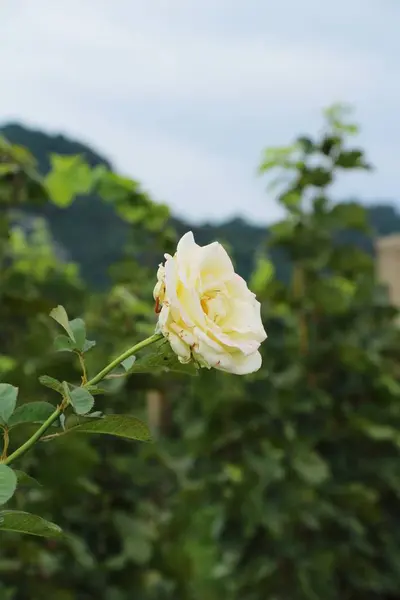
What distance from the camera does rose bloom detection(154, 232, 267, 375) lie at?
24.3 inches

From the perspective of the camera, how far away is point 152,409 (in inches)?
93.7

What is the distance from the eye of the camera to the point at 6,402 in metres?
0.66

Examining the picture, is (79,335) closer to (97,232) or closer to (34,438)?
(34,438)

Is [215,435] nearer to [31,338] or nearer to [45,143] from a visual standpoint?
[31,338]

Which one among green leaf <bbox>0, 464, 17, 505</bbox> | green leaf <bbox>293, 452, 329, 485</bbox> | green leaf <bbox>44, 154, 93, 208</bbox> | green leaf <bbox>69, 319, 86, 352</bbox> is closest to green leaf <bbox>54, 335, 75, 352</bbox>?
green leaf <bbox>69, 319, 86, 352</bbox>

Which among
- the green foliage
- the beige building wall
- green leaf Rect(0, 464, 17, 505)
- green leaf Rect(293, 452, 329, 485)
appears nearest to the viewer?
A: green leaf Rect(0, 464, 17, 505)

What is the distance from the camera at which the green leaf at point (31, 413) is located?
69 centimetres

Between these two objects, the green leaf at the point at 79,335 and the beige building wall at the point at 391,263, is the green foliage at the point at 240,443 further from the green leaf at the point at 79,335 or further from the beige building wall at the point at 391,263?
the beige building wall at the point at 391,263

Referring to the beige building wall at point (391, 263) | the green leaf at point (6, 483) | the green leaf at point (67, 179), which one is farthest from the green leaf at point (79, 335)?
the beige building wall at point (391, 263)

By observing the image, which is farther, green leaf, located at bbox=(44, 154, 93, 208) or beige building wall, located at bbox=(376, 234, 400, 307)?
beige building wall, located at bbox=(376, 234, 400, 307)

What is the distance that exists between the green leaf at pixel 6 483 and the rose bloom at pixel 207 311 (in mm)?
131

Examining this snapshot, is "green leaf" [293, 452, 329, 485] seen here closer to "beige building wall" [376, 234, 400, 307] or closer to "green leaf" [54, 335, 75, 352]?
"green leaf" [54, 335, 75, 352]

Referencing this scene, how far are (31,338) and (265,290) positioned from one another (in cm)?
77

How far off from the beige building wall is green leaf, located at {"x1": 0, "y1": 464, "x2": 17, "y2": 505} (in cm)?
355
